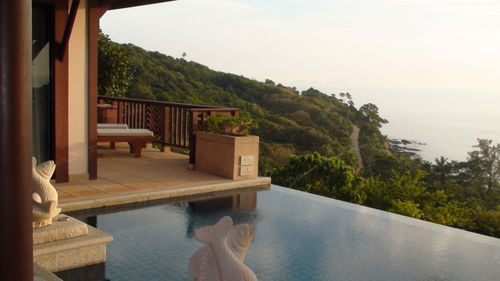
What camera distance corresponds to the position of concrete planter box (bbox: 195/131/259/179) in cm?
743

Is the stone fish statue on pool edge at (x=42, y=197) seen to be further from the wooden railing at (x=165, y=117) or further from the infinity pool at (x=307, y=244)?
the wooden railing at (x=165, y=117)

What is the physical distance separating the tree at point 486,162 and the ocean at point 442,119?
184mm

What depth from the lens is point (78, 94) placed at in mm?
6648

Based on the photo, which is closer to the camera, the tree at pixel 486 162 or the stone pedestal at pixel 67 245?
the stone pedestal at pixel 67 245

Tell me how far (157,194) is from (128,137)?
2865mm

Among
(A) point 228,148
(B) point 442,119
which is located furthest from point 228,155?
(B) point 442,119

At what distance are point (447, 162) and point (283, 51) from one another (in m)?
11.9

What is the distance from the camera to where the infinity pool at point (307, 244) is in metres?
4.13

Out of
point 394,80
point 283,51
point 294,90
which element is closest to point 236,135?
point 394,80

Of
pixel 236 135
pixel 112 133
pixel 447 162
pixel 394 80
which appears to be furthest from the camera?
pixel 394 80

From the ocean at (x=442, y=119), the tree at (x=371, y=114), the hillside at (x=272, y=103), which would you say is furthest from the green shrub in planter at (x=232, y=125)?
the tree at (x=371, y=114)

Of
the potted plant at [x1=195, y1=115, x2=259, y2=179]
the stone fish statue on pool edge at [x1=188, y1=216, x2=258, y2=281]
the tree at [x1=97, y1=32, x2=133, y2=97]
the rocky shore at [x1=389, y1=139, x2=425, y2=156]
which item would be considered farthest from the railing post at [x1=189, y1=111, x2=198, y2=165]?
the rocky shore at [x1=389, y1=139, x2=425, y2=156]

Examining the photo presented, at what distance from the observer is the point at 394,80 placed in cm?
1830

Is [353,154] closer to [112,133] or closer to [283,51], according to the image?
[283,51]
